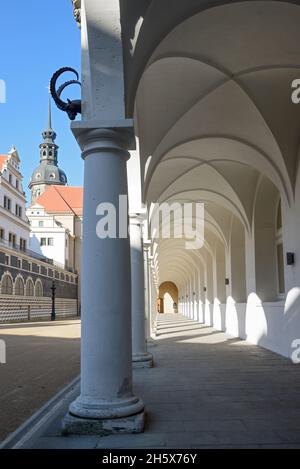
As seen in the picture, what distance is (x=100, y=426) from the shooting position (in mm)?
4906

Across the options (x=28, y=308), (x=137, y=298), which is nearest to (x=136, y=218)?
(x=137, y=298)

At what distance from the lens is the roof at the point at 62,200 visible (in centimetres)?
7114

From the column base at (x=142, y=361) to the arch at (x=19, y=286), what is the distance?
33.2m

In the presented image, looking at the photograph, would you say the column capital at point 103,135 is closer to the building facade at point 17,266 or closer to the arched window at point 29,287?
the building facade at point 17,266

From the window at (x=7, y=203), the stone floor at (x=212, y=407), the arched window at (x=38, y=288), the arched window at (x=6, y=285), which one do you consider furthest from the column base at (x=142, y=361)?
the arched window at (x=38, y=288)

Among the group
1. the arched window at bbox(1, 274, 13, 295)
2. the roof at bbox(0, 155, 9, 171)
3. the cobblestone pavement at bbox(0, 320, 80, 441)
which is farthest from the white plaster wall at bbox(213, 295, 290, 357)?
the roof at bbox(0, 155, 9, 171)

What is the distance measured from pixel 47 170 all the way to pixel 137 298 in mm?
97638

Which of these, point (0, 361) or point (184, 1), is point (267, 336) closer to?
point (0, 361)

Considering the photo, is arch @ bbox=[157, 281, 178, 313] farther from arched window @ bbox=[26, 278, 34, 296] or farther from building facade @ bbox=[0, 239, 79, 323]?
arched window @ bbox=[26, 278, 34, 296]

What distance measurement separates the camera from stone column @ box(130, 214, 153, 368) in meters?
10.2

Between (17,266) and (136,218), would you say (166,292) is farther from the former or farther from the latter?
(136,218)

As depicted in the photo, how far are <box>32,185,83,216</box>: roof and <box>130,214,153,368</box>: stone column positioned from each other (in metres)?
60.3

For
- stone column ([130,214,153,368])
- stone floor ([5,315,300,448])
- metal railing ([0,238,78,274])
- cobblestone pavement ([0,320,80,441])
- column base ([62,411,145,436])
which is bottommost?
cobblestone pavement ([0,320,80,441])

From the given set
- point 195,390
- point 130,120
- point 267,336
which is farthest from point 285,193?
point 130,120
